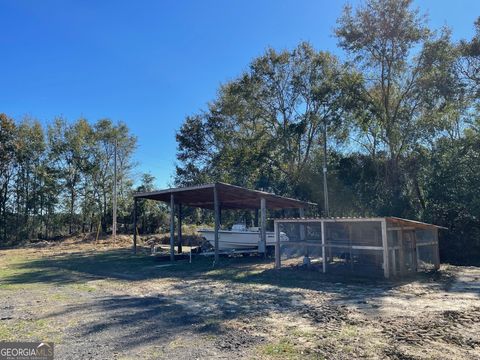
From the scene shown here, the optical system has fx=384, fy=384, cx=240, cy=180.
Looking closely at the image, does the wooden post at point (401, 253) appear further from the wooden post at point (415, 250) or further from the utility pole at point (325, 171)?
the utility pole at point (325, 171)

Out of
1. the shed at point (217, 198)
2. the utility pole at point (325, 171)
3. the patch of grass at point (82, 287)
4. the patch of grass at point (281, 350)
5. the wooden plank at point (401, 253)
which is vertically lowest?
the patch of grass at point (82, 287)

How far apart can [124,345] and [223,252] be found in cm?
1256

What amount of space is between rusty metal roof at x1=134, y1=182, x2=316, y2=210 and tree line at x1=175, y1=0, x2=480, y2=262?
5.70 meters

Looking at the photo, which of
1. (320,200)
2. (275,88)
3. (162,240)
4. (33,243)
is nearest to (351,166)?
(320,200)

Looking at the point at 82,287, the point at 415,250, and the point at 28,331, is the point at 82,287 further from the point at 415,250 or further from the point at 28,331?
the point at 415,250

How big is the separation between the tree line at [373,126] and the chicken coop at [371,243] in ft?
24.2

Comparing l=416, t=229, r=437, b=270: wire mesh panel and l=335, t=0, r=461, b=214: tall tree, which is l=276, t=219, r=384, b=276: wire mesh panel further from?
l=335, t=0, r=461, b=214: tall tree

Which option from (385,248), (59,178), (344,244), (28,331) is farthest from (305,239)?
(59,178)

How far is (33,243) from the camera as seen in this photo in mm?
29141

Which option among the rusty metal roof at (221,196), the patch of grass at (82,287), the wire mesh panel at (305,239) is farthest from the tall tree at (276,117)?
the patch of grass at (82,287)

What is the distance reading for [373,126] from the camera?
2238cm

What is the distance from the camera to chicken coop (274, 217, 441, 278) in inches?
436

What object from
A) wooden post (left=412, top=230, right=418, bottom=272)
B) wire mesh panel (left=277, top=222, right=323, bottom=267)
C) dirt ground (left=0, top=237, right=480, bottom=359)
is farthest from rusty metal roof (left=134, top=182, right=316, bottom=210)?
wooden post (left=412, top=230, right=418, bottom=272)

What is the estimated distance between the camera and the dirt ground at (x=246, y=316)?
15.9ft
